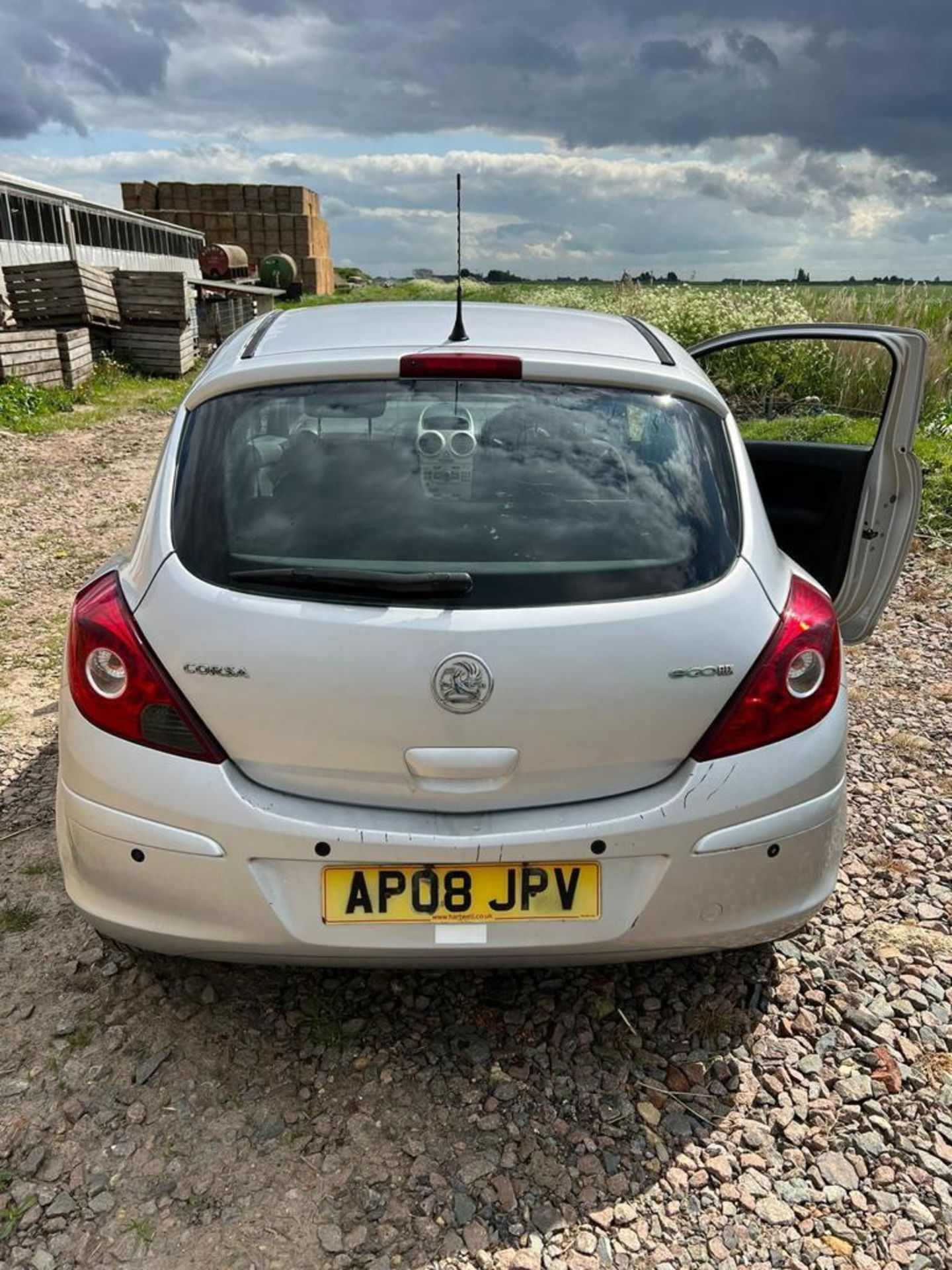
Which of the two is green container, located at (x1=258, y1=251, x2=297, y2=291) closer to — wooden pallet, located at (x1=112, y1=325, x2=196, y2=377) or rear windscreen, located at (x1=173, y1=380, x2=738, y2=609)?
wooden pallet, located at (x1=112, y1=325, x2=196, y2=377)

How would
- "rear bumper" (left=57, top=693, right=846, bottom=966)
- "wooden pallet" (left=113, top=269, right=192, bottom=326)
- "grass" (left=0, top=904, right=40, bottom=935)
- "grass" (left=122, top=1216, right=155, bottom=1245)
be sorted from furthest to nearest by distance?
"wooden pallet" (left=113, top=269, right=192, bottom=326) → "grass" (left=0, top=904, right=40, bottom=935) → "rear bumper" (left=57, top=693, right=846, bottom=966) → "grass" (left=122, top=1216, right=155, bottom=1245)

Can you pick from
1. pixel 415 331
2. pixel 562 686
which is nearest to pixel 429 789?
pixel 562 686

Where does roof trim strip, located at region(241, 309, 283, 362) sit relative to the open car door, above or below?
above

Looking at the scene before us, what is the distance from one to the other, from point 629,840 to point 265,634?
0.88 m

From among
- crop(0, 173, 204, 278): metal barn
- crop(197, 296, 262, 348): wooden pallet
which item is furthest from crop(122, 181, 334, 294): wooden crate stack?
crop(197, 296, 262, 348): wooden pallet

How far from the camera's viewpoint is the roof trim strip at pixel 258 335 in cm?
255

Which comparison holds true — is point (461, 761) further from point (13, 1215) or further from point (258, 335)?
point (258, 335)

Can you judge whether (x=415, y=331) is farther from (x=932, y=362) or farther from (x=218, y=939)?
(x=932, y=362)

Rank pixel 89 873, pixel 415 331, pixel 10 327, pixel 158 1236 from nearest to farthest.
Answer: pixel 158 1236, pixel 89 873, pixel 415 331, pixel 10 327

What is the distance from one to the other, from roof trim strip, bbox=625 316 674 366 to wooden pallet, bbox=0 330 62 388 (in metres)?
11.2

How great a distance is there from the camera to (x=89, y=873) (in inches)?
89.5

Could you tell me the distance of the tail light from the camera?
2117 millimetres

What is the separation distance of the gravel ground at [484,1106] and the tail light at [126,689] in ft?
2.80

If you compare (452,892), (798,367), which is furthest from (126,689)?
(798,367)
